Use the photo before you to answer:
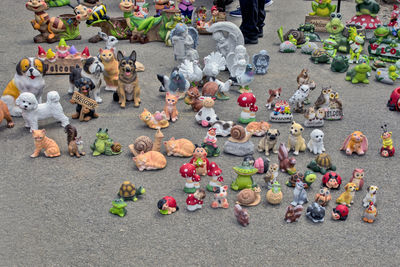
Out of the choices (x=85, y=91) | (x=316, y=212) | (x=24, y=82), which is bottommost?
(x=316, y=212)

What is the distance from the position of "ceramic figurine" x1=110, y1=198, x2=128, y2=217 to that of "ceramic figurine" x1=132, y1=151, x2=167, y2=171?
45.7 inches

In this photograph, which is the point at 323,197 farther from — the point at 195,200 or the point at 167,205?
the point at 167,205

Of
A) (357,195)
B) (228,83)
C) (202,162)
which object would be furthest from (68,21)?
(357,195)

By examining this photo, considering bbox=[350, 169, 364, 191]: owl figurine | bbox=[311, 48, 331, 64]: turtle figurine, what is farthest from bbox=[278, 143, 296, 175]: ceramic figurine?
bbox=[311, 48, 331, 64]: turtle figurine

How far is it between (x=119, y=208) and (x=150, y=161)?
4.46 feet

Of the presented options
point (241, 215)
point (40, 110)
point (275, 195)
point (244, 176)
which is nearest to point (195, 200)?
point (241, 215)

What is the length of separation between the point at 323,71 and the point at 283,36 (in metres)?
2.22

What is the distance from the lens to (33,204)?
Answer: 762 cm

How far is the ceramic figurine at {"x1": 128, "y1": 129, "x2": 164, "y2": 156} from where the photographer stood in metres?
8.66

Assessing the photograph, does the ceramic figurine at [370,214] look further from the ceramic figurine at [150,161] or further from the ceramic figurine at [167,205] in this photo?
the ceramic figurine at [150,161]

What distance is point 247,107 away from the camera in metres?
9.92

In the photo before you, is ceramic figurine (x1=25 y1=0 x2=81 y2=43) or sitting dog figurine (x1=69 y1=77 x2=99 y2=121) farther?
ceramic figurine (x1=25 y1=0 x2=81 y2=43)

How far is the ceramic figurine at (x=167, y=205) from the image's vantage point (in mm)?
7320

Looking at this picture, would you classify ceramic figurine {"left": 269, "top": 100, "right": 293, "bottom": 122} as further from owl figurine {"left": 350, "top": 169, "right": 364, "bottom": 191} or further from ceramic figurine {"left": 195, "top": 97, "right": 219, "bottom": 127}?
owl figurine {"left": 350, "top": 169, "right": 364, "bottom": 191}
